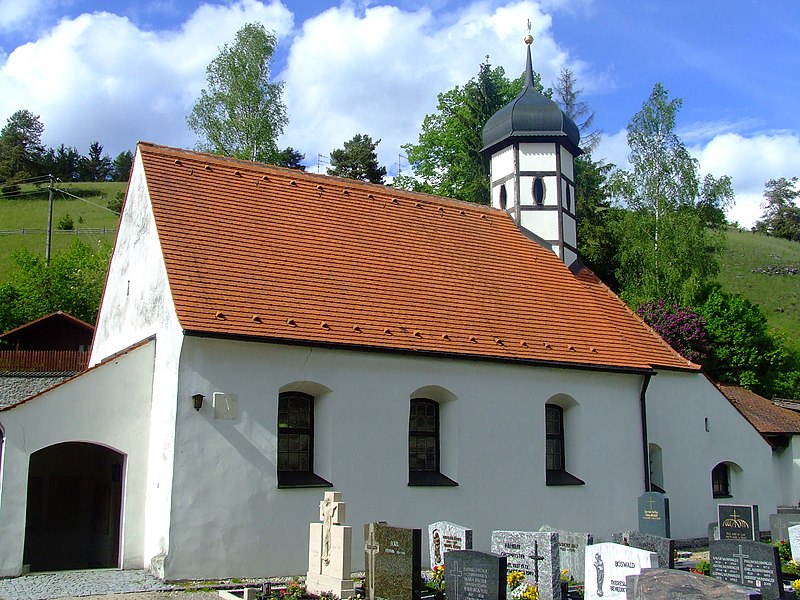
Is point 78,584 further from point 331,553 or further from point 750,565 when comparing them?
point 750,565

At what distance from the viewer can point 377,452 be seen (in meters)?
13.9

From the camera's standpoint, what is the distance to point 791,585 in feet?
39.1

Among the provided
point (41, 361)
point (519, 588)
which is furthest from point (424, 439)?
point (41, 361)

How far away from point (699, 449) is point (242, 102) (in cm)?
2320

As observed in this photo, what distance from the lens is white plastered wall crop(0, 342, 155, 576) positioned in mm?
11844

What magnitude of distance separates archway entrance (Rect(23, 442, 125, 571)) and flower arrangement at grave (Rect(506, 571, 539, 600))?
339 inches

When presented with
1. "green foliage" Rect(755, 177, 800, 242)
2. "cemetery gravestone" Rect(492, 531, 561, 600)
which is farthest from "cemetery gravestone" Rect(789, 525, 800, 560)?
"green foliage" Rect(755, 177, 800, 242)

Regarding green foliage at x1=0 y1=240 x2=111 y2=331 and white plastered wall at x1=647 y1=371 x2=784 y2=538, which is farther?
green foliage at x1=0 y1=240 x2=111 y2=331

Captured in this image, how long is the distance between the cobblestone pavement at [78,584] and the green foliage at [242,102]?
24.2 meters

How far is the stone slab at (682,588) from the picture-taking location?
23.2 feet

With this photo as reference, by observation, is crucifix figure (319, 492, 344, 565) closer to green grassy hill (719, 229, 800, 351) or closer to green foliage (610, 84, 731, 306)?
green foliage (610, 84, 731, 306)

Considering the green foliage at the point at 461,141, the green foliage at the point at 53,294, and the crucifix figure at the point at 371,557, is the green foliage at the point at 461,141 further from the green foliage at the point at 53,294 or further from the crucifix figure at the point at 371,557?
the crucifix figure at the point at 371,557

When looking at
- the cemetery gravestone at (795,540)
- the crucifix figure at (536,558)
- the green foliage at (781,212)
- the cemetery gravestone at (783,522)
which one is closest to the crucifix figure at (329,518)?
the crucifix figure at (536,558)

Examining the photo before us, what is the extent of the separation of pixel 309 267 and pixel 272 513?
4482mm
